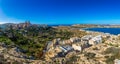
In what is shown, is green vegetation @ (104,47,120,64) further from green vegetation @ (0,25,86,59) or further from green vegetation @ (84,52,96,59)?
green vegetation @ (0,25,86,59)

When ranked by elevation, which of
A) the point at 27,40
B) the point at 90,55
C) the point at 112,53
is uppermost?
the point at 112,53

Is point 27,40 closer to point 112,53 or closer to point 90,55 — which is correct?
point 90,55

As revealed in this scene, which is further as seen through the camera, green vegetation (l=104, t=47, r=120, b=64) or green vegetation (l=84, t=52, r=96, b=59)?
green vegetation (l=84, t=52, r=96, b=59)

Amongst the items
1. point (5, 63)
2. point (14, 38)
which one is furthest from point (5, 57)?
point (14, 38)

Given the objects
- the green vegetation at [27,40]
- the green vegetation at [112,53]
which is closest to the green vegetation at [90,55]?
the green vegetation at [112,53]

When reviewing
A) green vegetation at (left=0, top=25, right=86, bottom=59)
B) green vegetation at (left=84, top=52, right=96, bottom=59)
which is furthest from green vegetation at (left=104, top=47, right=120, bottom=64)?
green vegetation at (left=0, top=25, right=86, bottom=59)

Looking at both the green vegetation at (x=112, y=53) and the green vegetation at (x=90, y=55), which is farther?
the green vegetation at (x=90, y=55)

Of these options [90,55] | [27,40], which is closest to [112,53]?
[90,55]

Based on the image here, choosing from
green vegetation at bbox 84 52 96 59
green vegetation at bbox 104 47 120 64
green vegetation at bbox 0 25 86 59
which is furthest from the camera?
green vegetation at bbox 0 25 86 59

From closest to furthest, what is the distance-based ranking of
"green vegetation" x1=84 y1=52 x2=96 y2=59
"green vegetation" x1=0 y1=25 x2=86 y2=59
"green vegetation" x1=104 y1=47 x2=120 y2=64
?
"green vegetation" x1=104 y1=47 x2=120 y2=64 → "green vegetation" x1=84 y1=52 x2=96 y2=59 → "green vegetation" x1=0 y1=25 x2=86 y2=59

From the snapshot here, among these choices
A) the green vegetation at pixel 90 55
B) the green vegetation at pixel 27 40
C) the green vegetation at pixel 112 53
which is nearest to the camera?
the green vegetation at pixel 112 53

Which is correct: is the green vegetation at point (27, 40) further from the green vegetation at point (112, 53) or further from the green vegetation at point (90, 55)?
the green vegetation at point (112, 53)

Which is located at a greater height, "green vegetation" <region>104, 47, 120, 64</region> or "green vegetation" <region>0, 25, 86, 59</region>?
"green vegetation" <region>104, 47, 120, 64</region>
